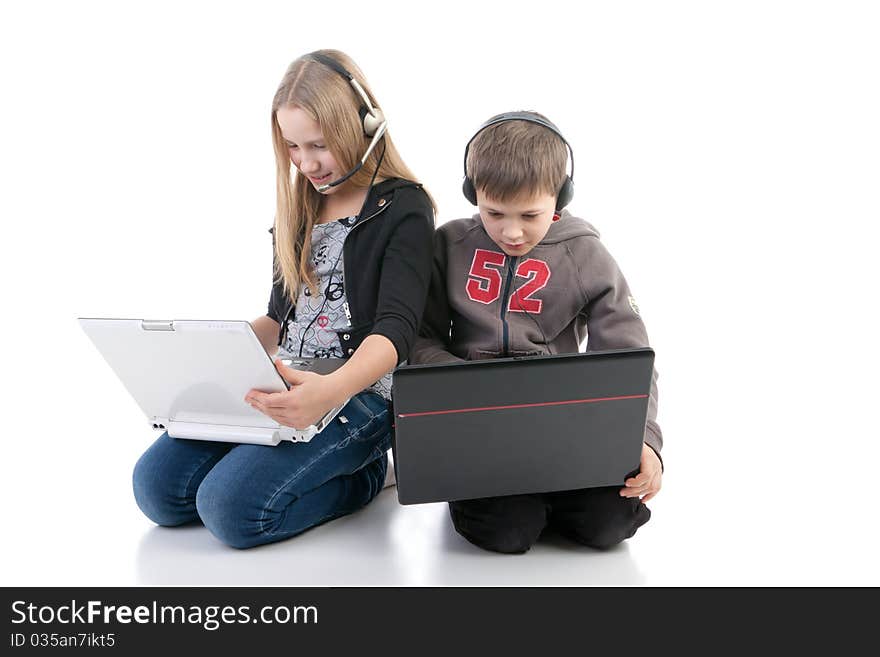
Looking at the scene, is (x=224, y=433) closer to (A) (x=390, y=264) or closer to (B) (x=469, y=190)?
(A) (x=390, y=264)

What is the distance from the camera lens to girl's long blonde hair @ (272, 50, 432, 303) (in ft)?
4.93

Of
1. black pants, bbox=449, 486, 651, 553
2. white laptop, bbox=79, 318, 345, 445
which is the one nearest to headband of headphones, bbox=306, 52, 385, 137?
white laptop, bbox=79, 318, 345, 445

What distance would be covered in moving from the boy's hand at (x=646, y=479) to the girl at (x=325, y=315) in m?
0.42

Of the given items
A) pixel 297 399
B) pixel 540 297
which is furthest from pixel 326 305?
pixel 540 297

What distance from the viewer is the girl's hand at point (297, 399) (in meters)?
1.39

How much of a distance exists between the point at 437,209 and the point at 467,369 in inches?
18.1

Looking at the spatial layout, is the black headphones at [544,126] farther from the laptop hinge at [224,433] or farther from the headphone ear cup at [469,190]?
the laptop hinge at [224,433]

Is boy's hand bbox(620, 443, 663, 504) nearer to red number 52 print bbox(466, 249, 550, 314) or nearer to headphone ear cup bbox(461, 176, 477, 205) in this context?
red number 52 print bbox(466, 249, 550, 314)

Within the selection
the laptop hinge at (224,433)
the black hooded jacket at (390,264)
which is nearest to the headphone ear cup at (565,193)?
the black hooded jacket at (390,264)

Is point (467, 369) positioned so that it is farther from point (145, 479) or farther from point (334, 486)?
point (145, 479)

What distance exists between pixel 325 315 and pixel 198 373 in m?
0.29

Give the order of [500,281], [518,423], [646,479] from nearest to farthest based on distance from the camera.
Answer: [518,423] → [646,479] → [500,281]

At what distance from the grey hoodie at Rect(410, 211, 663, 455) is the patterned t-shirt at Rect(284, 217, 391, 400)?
0.48 ft

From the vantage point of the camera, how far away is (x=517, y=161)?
→ 1.39m
